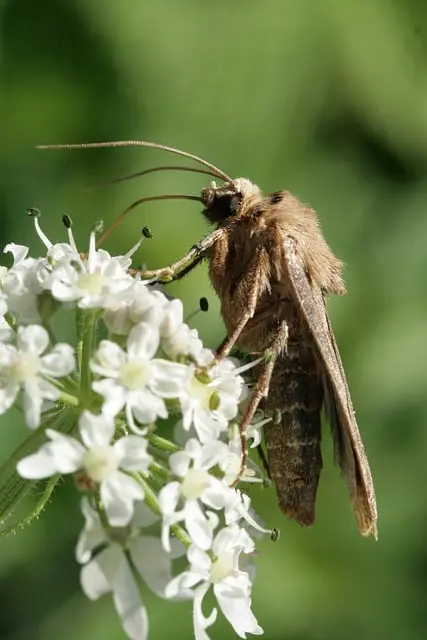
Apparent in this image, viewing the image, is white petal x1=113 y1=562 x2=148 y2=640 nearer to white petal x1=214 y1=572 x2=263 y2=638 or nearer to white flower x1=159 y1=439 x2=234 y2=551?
white flower x1=159 y1=439 x2=234 y2=551

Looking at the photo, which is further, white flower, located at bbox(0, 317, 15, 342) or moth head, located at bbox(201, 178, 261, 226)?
moth head, located at bbox(201, 178, 261, 226)

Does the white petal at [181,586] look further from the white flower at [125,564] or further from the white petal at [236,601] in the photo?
the white petal at [236,601]

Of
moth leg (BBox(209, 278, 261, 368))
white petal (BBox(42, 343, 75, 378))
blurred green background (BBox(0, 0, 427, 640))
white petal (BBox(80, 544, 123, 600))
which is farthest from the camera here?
blurred green background (BBox(0, 0, 427, 640))

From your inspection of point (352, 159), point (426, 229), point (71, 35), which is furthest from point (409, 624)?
point (71, 35)

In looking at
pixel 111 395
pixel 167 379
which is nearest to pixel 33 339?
pixel 111 395

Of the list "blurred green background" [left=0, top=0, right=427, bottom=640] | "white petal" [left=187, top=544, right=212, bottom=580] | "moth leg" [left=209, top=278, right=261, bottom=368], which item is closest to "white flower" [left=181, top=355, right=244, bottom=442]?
"moth leg" [left=209, top=278, right=261, bottom=368]

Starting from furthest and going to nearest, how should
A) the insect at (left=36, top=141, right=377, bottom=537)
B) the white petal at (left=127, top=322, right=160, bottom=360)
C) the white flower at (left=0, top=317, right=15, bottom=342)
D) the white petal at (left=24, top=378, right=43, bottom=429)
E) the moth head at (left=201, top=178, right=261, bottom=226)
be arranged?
1. the moth head at (left=201, top=178, right=261, bottom=226)
2. the insect at (left=36, top=141, right=377, bottom=537)
3. the white flower at (left=0, top=317, right=15, bottom=342)
4. the white petal at (left=127, top=322, right=160, bottom=360)
5. the white petal at (left=24, top=378, right=43, bottom=429)

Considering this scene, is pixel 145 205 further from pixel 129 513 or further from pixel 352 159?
pixel 129 513

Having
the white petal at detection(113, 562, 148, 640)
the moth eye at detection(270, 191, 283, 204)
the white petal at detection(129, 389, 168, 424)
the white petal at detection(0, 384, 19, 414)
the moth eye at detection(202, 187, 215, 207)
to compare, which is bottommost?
the white petal at detection(113, 562, 148, 640)

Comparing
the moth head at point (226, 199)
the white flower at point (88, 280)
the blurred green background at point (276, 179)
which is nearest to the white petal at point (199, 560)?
the white flower at point (88, 280)
